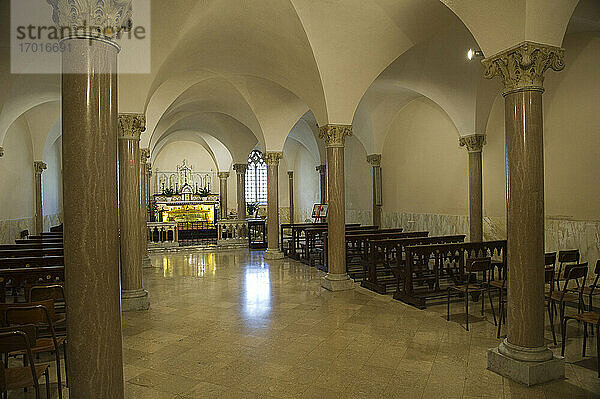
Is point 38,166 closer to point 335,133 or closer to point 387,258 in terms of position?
point 335,133

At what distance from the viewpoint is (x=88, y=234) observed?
3303 mm

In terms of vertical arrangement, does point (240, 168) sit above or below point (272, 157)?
above

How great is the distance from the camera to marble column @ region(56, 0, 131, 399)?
327 centimetres

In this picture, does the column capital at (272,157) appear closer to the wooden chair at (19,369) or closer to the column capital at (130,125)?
the column capital at (130,125)

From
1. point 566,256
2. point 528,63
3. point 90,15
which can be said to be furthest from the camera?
point 566,256

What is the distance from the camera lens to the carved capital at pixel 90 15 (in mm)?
3420

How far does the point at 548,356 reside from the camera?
4.94 meters

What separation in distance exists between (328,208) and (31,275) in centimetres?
596

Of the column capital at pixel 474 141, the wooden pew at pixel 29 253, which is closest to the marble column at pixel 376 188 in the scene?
the column capital at pixel 474 141

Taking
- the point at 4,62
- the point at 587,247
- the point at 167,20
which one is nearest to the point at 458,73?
the point at 587,247

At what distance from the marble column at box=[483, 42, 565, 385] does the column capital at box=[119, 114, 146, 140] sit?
22.6 ft

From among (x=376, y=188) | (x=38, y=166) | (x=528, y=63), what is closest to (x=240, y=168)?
(x=376, y=188)

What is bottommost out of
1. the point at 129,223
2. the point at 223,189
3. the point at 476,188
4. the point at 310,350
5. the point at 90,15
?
the point at 310,350

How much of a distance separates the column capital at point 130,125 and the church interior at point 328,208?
0.04 metres
